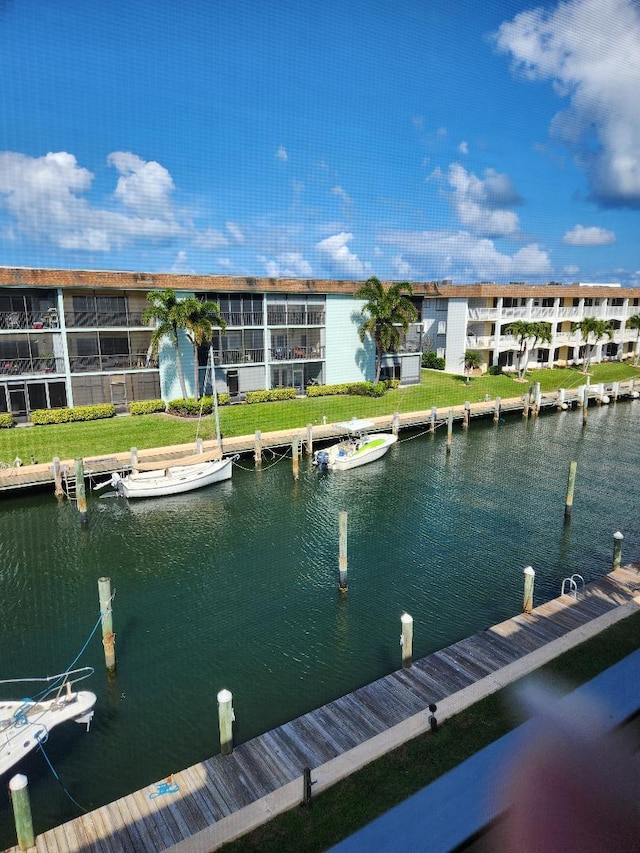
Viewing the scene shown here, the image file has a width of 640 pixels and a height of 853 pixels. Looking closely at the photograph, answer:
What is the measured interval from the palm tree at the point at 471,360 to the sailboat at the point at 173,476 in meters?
19.6

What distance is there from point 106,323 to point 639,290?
3875 cm

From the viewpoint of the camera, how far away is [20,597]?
10.1 meters

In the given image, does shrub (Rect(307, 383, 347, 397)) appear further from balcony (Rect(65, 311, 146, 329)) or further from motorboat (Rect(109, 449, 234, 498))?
motorboat (Rect(109, 449, 234, 498))

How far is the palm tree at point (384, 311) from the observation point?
2569 centimetres

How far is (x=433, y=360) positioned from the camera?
3406cm

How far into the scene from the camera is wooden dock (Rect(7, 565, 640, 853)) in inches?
187

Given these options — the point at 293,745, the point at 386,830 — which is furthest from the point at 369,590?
the point at 386,830

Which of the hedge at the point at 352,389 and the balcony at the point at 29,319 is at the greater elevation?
the balcony at the point at 29,319

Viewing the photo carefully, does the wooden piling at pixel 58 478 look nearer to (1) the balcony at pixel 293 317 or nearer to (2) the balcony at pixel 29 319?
(2) the balcony at pixel 29 319

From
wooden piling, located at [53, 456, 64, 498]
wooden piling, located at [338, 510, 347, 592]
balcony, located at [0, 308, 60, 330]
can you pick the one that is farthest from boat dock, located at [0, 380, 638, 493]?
wooden piling, located at [338, 510, 347, 592]

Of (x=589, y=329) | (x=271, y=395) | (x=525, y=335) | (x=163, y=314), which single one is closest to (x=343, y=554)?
(x=163, y=314)

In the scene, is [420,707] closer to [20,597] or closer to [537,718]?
[537,718]

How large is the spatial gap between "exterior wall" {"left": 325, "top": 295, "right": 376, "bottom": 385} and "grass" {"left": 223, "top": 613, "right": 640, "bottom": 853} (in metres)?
21.0

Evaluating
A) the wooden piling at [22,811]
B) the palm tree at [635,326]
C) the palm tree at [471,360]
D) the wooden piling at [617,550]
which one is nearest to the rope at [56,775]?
the wooden piling at [22,811]
